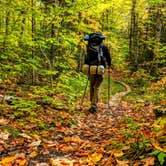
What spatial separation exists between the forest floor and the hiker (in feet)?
5.02

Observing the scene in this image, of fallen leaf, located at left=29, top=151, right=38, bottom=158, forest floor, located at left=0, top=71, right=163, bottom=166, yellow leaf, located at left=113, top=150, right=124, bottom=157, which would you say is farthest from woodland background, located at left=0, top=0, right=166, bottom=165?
yellow leaf, located at left=113, top=150, right=124, bottom=157

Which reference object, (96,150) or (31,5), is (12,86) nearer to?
(31,5)

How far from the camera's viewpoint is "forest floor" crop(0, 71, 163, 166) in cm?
378

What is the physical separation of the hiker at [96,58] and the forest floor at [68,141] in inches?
60.3

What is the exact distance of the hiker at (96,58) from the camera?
8211mm

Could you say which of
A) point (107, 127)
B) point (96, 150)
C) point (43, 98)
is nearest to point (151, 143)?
point (96, 150)

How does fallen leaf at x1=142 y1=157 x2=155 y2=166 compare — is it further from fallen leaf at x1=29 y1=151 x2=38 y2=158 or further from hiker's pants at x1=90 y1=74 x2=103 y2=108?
hiker's pants at x1=90 y1=74 x2=103 y2=108

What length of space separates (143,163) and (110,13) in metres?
28.0

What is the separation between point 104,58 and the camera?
852 centimetres

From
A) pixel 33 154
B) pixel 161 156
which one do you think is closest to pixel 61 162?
pixel 33 154

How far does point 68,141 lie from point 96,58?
3672 millimetres

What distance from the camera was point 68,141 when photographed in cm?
526

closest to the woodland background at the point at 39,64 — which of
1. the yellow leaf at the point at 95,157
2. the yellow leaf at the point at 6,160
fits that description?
the yellow leaf at the point at 6,160

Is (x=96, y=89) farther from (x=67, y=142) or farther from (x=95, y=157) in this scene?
(x=95, y=157)
